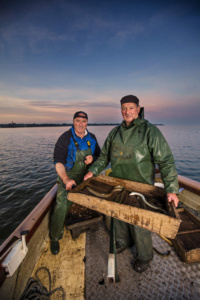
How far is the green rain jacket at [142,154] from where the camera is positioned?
211 centimetres

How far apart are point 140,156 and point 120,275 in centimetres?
194

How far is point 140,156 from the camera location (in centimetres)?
224

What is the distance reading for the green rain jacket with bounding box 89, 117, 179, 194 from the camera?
6.93 feet

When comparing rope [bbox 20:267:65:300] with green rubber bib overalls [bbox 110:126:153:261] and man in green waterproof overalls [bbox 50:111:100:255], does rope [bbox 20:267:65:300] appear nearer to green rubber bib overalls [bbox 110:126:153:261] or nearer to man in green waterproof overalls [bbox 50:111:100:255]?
man in green waterproof overalls [bbox 50:111:100:255]

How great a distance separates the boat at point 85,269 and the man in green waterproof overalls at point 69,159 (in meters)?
0.28

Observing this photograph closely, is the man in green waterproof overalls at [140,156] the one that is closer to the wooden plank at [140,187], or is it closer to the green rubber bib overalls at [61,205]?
the wooden plank at [140,187]

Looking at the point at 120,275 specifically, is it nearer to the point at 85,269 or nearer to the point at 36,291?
the point at 85,269

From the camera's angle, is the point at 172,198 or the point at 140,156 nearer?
the point at 172,198

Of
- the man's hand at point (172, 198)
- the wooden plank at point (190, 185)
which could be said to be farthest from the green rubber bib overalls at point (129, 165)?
the wooden plank at point (190, 185)

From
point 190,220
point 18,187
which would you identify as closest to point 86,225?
point 190,220

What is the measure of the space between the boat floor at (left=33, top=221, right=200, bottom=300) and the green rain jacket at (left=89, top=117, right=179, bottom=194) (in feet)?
4.70

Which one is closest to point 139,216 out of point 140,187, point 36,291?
point 140,187

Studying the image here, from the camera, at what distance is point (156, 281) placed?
214 cm

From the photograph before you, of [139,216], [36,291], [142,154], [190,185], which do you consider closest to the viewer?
[139,216]
